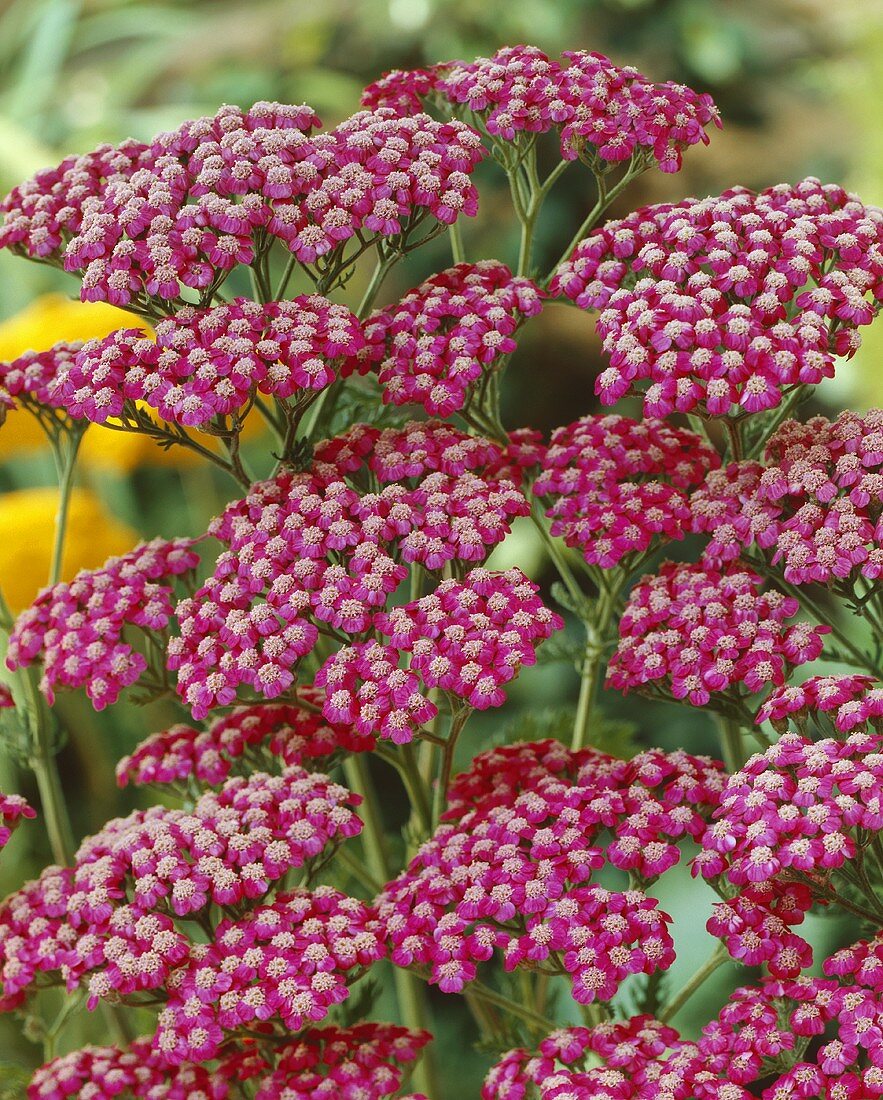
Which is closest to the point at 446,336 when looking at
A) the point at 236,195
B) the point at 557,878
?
the point at 236,195

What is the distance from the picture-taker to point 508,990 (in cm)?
123

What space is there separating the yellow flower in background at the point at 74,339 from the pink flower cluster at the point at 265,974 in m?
0.76

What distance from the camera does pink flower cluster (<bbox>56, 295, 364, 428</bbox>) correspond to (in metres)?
0.93

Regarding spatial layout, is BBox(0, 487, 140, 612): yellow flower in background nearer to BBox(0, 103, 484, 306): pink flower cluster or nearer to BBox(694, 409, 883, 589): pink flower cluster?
BBox(0, 103, 484, 306): pink flower cluster

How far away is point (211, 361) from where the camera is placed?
0.94m

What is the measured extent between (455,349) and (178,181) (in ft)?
0.78

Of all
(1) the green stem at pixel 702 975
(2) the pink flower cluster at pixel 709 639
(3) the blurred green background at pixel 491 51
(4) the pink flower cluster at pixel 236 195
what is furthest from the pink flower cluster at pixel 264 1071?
(3) the blurred green background at pixel 491 51

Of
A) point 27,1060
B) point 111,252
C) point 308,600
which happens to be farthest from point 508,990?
point 27,1060

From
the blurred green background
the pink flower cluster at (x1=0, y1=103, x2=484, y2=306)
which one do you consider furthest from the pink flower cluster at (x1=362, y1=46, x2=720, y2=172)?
the blurred green background

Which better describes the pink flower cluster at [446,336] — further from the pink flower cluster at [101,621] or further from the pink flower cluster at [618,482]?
the pink flower cluster at [101,621]

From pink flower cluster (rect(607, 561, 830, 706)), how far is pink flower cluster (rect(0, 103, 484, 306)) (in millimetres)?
335

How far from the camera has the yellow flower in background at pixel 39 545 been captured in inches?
67.7

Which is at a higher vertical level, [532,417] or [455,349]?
[532,417]

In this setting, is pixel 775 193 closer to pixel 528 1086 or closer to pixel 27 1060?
pixel 528 1086
